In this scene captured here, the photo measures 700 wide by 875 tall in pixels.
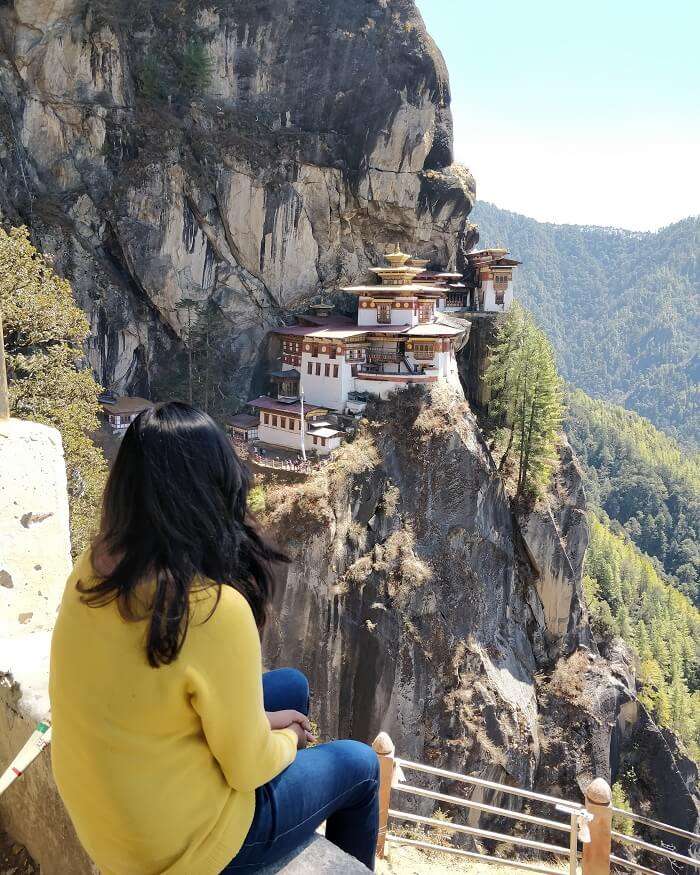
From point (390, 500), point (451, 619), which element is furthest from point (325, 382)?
point (451, 619)

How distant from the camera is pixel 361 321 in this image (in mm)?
26141

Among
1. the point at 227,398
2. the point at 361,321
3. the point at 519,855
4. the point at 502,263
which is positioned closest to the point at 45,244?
the point at 227,398

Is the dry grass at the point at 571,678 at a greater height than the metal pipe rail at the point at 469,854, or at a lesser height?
lesser

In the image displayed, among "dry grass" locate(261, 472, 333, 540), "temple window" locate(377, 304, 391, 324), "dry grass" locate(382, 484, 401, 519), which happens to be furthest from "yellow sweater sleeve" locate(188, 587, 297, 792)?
"temple window" locate(377, 304, 391, 324)

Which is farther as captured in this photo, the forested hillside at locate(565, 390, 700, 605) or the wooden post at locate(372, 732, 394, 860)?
the forested hillside at locate(565, 390, 700, 605)

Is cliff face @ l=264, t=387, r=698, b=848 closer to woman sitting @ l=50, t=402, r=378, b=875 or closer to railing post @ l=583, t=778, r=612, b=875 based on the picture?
railing post @ l=583, t=778, r=612, b=875

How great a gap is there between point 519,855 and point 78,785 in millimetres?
19732

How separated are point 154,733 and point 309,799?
68 centimetres

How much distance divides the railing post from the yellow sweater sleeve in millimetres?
3895

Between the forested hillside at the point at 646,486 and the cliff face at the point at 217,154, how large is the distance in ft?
173

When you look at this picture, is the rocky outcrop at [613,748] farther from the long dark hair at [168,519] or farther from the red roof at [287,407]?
the long dark hair at [168,519]

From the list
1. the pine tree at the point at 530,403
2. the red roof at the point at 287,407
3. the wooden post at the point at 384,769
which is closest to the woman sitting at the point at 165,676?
the wooden post at the point at 384,769

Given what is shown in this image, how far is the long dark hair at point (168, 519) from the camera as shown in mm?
1703

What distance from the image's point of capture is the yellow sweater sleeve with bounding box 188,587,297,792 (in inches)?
67.2
